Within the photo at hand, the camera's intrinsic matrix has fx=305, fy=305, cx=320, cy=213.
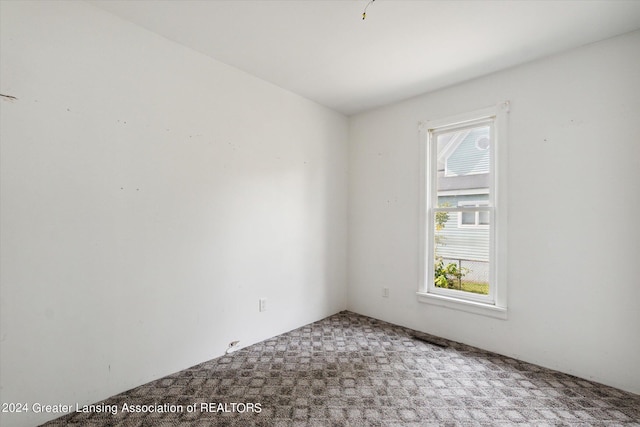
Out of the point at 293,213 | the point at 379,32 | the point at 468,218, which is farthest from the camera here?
the point at 293,213

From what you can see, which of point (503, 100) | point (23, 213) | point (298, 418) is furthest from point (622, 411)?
point (23, 213)

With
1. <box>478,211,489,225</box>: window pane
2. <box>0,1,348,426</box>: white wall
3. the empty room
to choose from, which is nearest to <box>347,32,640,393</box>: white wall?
the empty room

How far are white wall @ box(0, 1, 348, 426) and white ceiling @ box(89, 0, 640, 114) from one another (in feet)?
0.99

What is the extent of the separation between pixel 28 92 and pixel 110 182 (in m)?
0.65

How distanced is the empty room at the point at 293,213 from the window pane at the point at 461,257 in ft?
0.07

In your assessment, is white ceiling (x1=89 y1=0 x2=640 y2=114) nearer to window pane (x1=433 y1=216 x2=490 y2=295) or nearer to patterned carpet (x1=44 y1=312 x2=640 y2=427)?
window pane (x1=433 y1=216 x2=490 y2=295)

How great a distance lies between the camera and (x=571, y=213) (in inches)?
97.1

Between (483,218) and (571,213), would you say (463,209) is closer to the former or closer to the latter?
(483,218)

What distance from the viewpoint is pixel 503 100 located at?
2820 millimetres

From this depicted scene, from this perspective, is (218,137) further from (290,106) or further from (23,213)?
(23,213)

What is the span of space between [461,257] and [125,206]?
3059 mm

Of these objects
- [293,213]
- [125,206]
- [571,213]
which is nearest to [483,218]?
[571,213]

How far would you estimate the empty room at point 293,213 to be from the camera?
1878 mm

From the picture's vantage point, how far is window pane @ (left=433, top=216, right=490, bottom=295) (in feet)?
9.88
